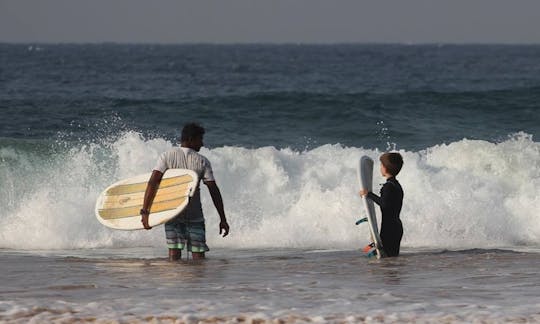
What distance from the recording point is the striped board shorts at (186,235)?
8.48 metres

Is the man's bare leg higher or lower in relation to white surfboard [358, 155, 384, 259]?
lower

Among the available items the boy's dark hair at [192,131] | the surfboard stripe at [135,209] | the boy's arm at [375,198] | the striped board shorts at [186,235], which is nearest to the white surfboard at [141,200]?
the surfboard stripe at [135,209]

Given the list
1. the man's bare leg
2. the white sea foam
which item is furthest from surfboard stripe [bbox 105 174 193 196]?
the white sea foam

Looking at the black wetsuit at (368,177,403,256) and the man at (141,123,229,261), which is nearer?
the man at (141,123,229,261)

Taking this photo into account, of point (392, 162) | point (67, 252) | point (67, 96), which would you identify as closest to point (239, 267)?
point (392, 162)

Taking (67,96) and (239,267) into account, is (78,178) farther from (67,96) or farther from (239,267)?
(67,96)

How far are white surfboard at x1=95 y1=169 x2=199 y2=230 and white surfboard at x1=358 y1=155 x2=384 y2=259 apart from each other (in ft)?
5.17

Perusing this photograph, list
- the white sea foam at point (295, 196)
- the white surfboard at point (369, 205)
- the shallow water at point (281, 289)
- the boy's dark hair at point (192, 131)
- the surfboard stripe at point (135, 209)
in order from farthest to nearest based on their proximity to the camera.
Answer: the white sea foam at point (295, 196) → the white surfboard at point (369, 205) → the surfboard stripe at point (135, 209) → the boy's dark hair at point (192, 131) → the shallow water at point (281, 289)

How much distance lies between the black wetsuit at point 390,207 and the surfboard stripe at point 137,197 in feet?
5.56

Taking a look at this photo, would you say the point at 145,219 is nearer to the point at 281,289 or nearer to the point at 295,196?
the point at 281,289

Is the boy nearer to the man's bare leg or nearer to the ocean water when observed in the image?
the ocean water

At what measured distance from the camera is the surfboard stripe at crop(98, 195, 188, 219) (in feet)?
27.5

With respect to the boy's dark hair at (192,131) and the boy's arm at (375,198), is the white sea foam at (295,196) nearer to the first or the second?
the boy's arm at (375,198)

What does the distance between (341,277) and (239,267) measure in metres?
1.28
